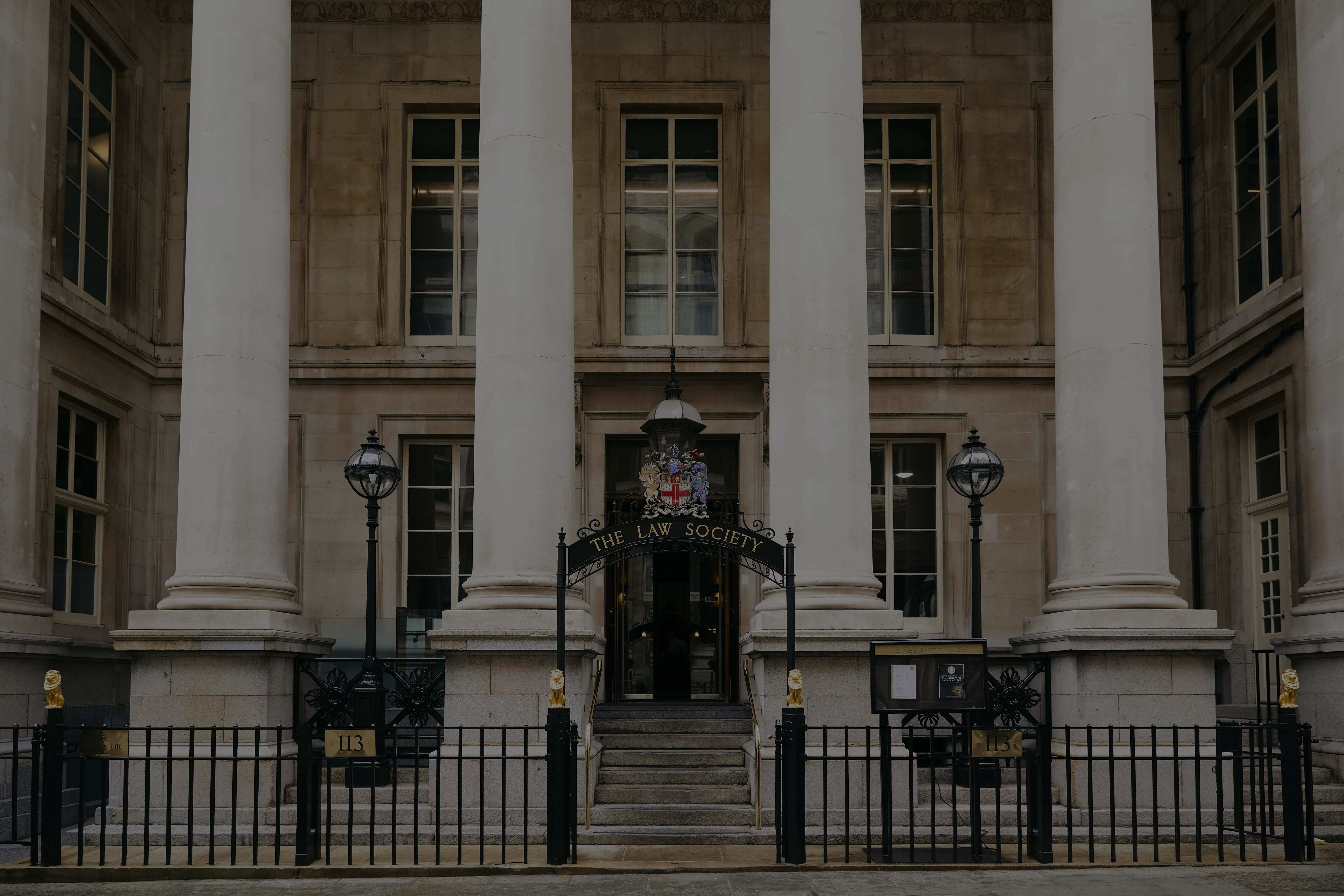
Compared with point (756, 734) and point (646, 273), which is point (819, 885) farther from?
point (646, 273)

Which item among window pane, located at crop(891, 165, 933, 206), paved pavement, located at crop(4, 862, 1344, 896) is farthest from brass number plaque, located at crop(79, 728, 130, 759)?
window pane, located at crop(891, 165, 933, 206)

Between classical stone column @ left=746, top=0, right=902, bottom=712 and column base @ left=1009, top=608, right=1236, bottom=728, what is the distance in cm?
195

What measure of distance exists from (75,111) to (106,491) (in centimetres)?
535

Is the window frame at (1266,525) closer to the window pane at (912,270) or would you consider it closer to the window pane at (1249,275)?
the window pane at (1249,275)

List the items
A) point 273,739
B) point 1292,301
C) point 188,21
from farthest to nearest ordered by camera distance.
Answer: point 188,21 → point 1292,301 → point 273,739

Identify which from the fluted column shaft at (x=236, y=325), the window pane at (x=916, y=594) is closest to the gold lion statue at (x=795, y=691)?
the fluted column shaft at (x=236, y=325)

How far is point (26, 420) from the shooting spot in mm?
14938

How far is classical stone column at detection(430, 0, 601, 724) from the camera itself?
13.3 meters

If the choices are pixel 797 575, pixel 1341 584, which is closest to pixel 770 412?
pixel 797 575

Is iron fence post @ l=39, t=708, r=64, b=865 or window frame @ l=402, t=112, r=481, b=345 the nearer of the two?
iron fence post @ l=39, t=708, r=64, b=865

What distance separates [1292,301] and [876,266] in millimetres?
6294

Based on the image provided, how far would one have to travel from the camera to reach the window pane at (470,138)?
69.5ft

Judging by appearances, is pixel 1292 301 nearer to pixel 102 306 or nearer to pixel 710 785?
pixel 710 785

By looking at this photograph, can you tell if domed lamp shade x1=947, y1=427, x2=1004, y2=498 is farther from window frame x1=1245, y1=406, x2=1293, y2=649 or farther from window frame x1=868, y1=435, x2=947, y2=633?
window frame x1=1245, y1=406, x2=1293, y2=649
